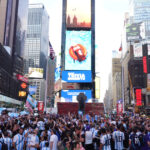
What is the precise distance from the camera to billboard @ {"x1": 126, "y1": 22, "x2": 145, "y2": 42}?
108m

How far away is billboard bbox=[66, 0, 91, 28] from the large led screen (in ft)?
17.3

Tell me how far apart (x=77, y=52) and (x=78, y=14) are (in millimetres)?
13177

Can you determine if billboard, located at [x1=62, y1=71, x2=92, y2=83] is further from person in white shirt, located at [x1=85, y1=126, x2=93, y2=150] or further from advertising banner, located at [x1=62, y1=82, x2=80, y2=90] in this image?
person in white shirt, located at [x1=85, y1=126, x2=93, y2=150]

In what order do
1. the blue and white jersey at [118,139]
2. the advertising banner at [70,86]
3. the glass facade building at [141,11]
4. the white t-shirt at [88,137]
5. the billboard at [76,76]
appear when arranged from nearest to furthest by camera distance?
the blue and white jersey at [118,139] < the white t-shirt at [88,137] < the billboard at [76,76] < the advertising banner at [70,86] < the glass facade building at [141,11]

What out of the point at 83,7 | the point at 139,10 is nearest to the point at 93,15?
the point at 83,7

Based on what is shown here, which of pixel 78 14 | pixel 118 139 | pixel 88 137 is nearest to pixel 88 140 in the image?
pixel 88 137

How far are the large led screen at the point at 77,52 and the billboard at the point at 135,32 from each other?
5581cm

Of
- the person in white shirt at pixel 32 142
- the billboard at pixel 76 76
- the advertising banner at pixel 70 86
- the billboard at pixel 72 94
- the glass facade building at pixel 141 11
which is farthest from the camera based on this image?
the glass facade building at pixel 141 11

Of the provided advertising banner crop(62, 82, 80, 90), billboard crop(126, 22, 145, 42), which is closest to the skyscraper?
billboard crop(126, 22, 145, 42)

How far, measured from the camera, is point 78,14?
64.3m

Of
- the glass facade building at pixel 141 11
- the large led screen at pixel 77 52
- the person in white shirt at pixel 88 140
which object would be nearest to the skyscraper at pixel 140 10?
the glass facade building at pixel 141 11

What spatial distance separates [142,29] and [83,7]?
5522 centimetres

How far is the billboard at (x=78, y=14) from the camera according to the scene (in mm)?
64125

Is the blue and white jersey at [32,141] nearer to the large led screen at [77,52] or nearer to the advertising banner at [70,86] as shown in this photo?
the large led screen at [77,52]
